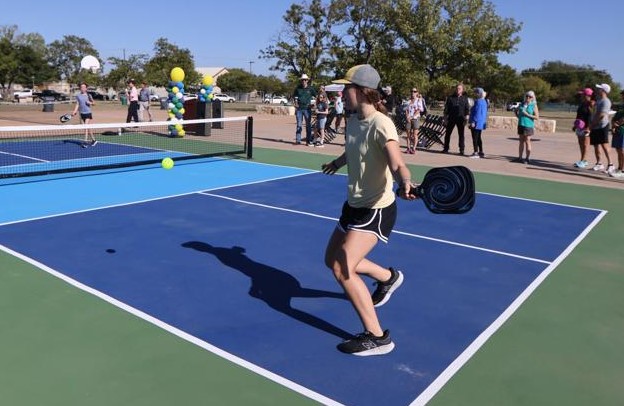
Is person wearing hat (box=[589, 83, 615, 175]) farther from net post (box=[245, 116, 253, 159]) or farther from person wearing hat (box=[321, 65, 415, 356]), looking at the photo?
person wearing hat (box=[321, 65, 415, 356])

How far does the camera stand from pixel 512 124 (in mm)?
29281

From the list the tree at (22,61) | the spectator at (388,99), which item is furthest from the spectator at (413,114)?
the tree at (22,61)

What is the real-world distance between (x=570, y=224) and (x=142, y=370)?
7.02 m

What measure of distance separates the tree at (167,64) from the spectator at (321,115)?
172 feet

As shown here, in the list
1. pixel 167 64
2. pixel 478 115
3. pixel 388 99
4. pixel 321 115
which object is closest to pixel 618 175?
pixel 478 115

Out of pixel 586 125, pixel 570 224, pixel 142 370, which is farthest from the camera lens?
pixel 586 125

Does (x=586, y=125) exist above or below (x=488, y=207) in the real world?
above

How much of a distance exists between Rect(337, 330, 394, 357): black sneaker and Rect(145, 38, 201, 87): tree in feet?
217

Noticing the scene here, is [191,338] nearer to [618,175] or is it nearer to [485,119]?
[618,175]

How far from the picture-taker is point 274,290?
541 cm

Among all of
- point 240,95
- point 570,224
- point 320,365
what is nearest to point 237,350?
point 320,365

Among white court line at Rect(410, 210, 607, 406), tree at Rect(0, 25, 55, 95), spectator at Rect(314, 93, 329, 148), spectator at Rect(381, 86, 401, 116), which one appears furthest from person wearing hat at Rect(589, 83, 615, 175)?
tree at Rect(0, 25, 55, 95)

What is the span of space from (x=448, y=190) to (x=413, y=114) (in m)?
12.6

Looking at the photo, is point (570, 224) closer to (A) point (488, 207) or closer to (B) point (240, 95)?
(A) point (488, 207)
